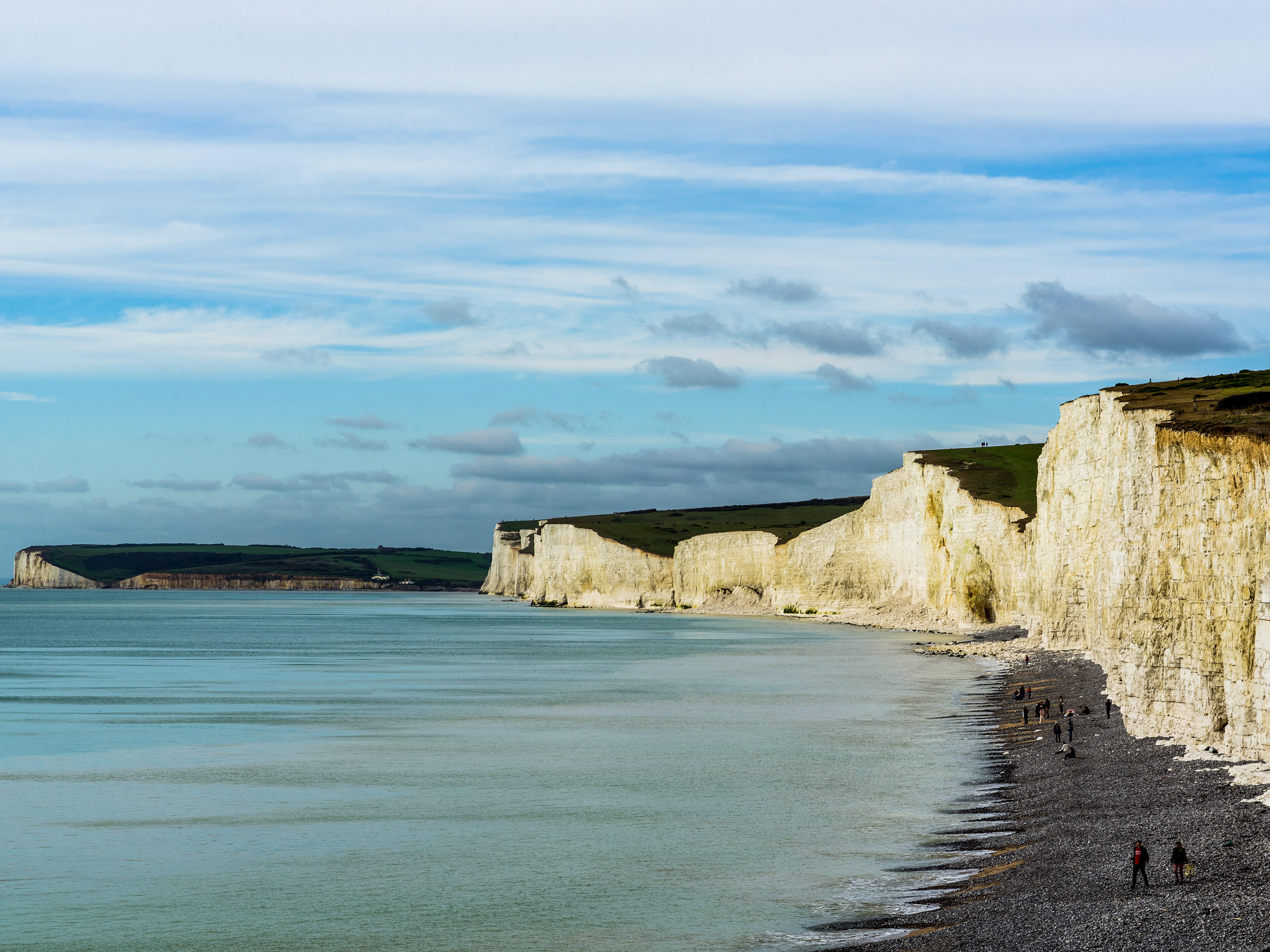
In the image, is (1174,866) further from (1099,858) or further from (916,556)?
(916,556)

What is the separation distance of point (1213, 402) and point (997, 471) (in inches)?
2010

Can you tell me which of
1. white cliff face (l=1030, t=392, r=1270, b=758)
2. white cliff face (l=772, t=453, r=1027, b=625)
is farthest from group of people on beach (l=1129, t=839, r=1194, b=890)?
white cliff face (l=772, t=453, r=1027, b=625)

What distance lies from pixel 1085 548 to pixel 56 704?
3833 centimetres

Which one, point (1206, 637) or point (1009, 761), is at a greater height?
point (1206, 637)

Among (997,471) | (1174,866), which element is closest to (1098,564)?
(1174,866)

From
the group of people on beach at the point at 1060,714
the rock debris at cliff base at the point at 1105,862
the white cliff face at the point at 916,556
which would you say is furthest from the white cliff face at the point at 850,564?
the rock debris at cliff base at the point at 1105,862

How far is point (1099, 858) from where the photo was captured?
677 inches

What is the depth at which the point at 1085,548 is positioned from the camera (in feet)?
153

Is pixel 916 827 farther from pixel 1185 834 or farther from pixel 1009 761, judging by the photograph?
pixel 1009 761

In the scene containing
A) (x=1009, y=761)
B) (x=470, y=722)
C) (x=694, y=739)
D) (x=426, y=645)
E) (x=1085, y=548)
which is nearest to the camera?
(x=1009, y=761)

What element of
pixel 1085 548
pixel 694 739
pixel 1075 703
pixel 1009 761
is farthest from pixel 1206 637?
pixel 1085 548

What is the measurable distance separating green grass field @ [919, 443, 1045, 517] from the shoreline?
48333 millimetres

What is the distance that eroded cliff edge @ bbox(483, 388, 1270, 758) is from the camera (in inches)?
861

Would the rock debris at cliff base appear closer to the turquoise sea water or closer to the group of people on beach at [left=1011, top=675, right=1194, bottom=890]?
the group of people on beach at [left=1011, top=675, right=1194, bottom=890]
